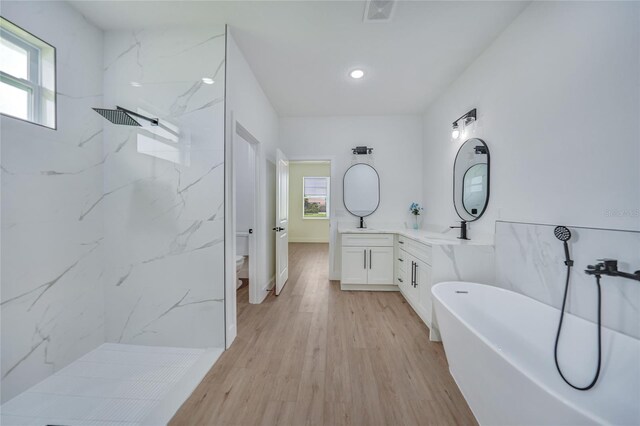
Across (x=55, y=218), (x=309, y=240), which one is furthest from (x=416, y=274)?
(x=309, y=240)

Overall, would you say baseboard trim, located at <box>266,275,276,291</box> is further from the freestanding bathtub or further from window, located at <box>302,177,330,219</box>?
window, located at <box>302,177,330,219</box>

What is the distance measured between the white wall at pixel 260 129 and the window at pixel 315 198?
12.0 ft

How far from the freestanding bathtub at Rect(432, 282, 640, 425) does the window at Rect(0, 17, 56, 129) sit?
3.01 m

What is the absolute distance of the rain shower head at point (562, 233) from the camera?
1.33m

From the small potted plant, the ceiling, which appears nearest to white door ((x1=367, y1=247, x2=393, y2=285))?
the small potted plant

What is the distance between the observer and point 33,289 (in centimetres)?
146

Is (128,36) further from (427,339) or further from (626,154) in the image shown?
(427,339)

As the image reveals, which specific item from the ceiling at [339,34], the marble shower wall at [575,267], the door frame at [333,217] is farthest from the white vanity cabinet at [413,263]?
the ceiling at [339,34]

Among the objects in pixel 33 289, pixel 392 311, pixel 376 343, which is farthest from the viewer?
pixel 392 311

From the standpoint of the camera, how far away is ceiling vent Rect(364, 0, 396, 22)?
158 centimetres

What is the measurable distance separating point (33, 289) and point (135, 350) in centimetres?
84

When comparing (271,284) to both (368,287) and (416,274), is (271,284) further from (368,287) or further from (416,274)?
(416,274)

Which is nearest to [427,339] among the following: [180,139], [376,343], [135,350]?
[376,343]

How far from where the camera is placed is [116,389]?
58.4 inches
